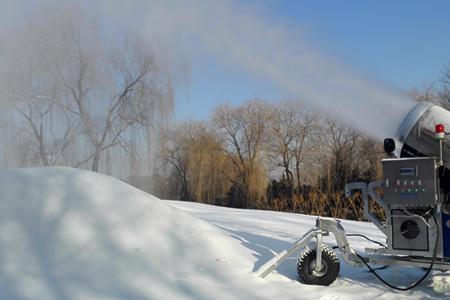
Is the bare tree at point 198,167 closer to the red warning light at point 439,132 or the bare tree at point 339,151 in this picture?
the bare tree at point 339,151

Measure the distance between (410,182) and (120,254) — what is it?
348 centimetres

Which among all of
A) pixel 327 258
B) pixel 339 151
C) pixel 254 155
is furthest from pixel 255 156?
pixel 327 258

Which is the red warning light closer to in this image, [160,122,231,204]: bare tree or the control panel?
the control panel

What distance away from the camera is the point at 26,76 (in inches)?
774

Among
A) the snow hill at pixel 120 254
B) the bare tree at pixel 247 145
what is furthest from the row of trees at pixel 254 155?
the snow hill at pixel 120 254

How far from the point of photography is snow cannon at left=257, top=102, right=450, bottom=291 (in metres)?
6.08

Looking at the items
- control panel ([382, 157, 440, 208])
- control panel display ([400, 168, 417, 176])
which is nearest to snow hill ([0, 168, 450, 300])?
control panel ([382, 157, 440, 208])

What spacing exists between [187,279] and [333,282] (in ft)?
6.08

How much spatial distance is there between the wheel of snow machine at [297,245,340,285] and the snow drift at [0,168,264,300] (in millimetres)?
690

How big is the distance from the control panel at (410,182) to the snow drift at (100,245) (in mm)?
2014

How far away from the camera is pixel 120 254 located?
6066 millimetres

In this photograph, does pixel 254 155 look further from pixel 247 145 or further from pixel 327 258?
pixel 327 258

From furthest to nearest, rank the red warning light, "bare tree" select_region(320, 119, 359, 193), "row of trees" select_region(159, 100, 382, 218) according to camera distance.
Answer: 1. "row of trees" select_region(159, 100, 382, 218)
2. "bare tree" select_region(320, 119, 359, 193)
3. the red warning light

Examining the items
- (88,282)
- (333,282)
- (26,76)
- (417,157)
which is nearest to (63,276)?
(88,282)
